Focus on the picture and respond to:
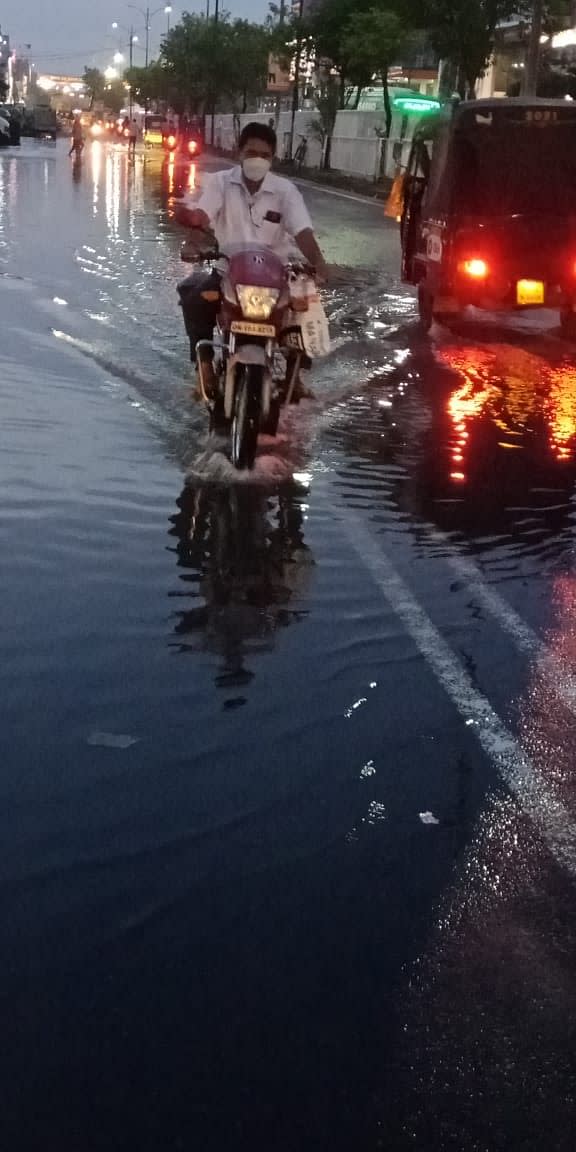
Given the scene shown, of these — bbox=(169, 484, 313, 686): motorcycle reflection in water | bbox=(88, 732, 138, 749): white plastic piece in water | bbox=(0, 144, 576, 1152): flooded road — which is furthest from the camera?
bbox=(169, 484, 313, 686): motorcycle reflection in water

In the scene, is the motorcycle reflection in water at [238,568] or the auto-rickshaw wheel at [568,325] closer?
the motorcycle reflection in water at [238,568]

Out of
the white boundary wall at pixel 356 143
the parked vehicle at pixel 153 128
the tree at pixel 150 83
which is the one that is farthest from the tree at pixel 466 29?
the tree at pixel 150 83

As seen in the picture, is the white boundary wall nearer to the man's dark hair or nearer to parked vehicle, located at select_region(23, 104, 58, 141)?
parked vehicle, located at select_region(23, 104, 58, 141)

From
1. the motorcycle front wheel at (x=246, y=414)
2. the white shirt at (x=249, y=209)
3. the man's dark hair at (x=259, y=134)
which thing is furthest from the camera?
the white shirt at (x=249, y=209)

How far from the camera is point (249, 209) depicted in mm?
8977

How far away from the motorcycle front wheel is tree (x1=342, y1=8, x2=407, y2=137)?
2182 inches

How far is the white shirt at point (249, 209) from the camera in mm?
8914

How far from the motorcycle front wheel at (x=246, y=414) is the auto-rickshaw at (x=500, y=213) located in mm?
7277

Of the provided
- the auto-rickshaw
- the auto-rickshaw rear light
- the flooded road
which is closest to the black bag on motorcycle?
the flooded road

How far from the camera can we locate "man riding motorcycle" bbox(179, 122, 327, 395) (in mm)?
8820

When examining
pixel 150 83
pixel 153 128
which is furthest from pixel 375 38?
pixel 150 83

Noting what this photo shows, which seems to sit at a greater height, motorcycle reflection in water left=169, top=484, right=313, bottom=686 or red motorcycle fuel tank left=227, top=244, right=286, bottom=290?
red motorcycle fuel tank left=227, top=244, right=286, bottom=290

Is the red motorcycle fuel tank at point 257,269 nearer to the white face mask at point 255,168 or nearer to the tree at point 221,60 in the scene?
the white face mask at point 255,168

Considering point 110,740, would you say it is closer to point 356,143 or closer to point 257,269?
point 257,269
